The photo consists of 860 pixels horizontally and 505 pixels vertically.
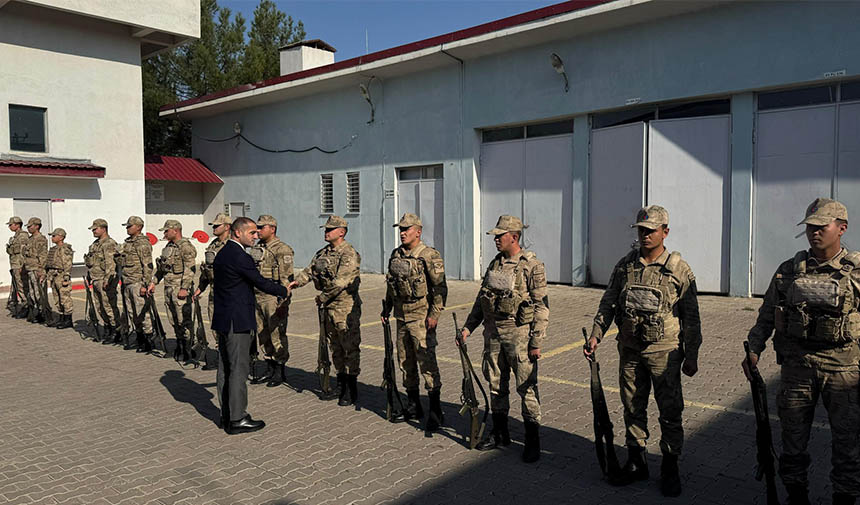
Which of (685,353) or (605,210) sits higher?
(605,210)

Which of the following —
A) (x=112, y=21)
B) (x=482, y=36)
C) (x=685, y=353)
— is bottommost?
(x=685, y=353)

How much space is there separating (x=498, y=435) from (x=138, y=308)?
669 cm

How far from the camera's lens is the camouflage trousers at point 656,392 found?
172 inches

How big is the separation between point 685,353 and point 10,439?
19.2 feet

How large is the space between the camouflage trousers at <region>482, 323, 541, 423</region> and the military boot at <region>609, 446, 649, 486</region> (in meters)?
0.74

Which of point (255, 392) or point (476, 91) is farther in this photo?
point (476, 91)

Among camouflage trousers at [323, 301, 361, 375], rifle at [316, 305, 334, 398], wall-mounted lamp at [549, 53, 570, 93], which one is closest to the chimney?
wall-mounted lamp at [549, 53, 570, 93]

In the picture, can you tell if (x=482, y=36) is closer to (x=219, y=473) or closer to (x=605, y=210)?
(x=605, y=210)

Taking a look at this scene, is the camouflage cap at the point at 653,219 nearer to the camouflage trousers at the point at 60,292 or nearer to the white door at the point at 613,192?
the white door at the point at 613,192

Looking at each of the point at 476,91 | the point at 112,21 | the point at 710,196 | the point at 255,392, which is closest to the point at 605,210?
the point at 710,196

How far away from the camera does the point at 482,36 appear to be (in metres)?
15.1

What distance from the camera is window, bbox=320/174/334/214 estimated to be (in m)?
20.7

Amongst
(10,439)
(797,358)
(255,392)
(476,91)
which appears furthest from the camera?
(476,91)

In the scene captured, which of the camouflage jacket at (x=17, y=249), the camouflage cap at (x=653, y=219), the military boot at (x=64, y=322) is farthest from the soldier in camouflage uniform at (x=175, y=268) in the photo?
the camouflage cap at (x=653, y=219)
